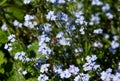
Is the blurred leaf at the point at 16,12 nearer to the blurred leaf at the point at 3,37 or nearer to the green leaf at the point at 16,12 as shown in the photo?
the green leaf at the point at 16,12

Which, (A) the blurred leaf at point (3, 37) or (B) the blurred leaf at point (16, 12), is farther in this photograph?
(B) the blurred leaf at point (16, 12)

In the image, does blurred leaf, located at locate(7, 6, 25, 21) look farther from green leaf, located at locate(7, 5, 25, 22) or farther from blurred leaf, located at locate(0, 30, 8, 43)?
blurred leaf, located at locate(0, 30, 8, 43)

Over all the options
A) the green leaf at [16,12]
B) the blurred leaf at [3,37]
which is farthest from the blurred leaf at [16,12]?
the blurred leaf at [3,37]

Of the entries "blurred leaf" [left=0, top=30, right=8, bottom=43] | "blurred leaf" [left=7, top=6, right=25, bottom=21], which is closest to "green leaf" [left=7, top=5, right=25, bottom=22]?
"blurred leaf" [left=7, top=6, right=25, bottom=21]

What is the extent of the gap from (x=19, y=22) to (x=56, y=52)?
2.80 feet

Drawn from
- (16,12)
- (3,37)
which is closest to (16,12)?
(16,12)

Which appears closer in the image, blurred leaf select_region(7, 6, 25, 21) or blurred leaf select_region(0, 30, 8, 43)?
blurred leaf select_region(0, 30, 8, 43)

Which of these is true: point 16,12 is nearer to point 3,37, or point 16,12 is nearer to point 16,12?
point 16,12

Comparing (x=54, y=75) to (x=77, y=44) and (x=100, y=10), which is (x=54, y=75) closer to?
(x=77, y=44)

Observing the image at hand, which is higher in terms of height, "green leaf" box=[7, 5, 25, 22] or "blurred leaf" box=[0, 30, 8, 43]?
"green leaf" box=[7, 5, 25, 22]

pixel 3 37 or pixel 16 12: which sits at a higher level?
pixel 16 12

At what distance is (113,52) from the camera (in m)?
4.49

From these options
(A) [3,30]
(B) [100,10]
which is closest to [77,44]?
(A) [3,30]

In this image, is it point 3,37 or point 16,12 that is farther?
point 16,12
